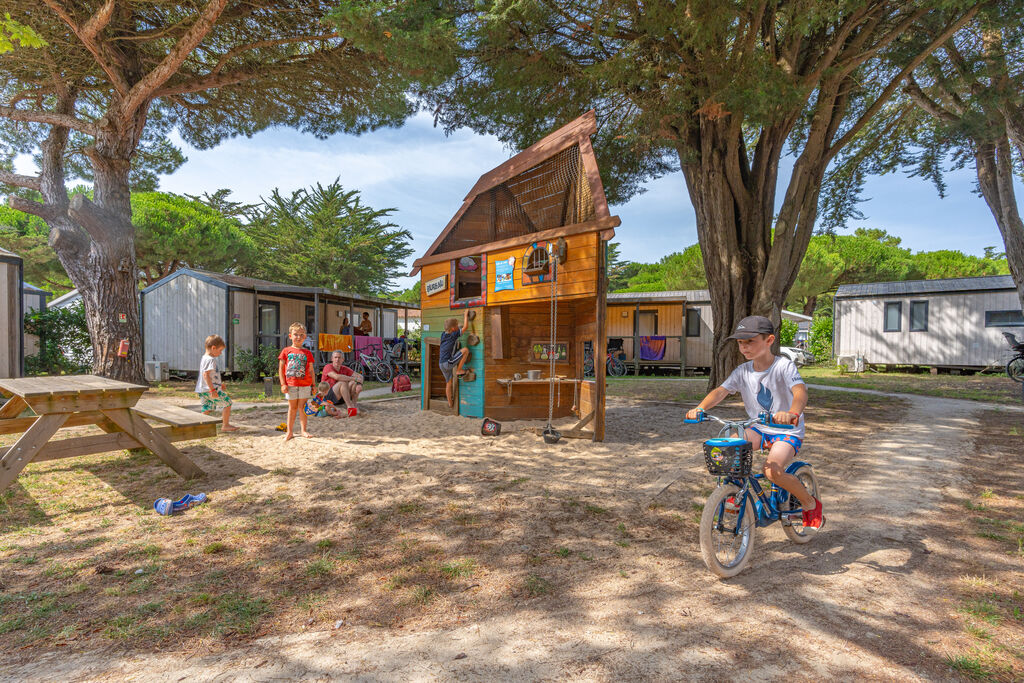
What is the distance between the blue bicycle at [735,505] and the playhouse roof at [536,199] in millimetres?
4083

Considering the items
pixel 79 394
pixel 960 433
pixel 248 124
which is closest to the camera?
pixel 79 394

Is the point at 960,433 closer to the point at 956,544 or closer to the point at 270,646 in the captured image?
the point at 956,544

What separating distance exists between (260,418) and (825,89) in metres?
11.5

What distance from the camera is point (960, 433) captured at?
7418 mm

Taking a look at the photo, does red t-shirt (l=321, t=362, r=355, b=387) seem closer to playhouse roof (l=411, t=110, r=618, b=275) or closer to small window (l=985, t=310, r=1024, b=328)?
playhouse roof (l=411, t=110, r=618, b=275)

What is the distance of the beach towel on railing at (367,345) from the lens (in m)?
17.5

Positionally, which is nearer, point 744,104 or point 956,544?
point 956,544

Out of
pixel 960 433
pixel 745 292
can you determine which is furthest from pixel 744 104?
pixel 960 433

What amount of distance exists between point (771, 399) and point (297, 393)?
19.8 feet

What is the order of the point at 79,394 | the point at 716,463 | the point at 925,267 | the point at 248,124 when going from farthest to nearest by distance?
1. the point at 925,267
2. the point at 248,124
3. the point at 79,394
4. the point at 716,463

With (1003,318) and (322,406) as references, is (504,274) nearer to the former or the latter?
(322,406)

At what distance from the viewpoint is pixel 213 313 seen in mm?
16156

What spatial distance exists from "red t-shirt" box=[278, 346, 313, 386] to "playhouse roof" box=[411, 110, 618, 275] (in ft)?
11.0

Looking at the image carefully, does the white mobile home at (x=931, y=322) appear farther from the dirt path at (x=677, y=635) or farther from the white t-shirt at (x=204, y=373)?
the white t-shirt at (x=204, y=373)
